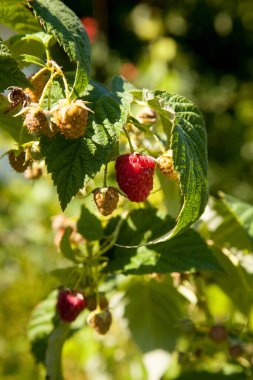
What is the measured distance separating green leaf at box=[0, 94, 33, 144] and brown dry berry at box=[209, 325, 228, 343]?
0.44 meters

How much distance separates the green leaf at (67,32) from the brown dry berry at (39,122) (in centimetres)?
4

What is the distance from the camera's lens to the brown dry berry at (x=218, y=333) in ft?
3.30

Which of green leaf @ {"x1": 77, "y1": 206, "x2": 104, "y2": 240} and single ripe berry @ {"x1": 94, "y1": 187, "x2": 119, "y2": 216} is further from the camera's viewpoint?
green leaf @ {"x1": 77, "y1": 206, "x2": 104, "y2": 240}

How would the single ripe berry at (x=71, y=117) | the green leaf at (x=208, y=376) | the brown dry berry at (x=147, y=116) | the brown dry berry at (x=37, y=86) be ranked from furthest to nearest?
the green leaf at (x=208, y=376)
the brown dry berry at (x=147, y=116)
the brown dry berry at (x=37, y=86)
the single ripe berry at (x=71, y=117)

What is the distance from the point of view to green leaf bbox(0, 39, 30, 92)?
0.62 meters

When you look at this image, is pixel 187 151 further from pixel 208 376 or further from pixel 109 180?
pixel 208 376

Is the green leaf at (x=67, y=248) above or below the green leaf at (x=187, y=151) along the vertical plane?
below

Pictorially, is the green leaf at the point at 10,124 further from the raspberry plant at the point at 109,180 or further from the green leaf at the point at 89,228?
the green leaf at the point at 89,228

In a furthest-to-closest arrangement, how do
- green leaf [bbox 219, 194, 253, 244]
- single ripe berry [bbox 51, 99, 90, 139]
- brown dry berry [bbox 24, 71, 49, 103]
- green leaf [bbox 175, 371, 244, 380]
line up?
1. green leaf [bbox 175, 371, 244, 380]
2. green leaf [bbox 219, 194, 253, 244]
3. brown dry berry [bbox 24, 71, 49, 103]
4. single ripe berry [bbox 51, 99, 90, 139]

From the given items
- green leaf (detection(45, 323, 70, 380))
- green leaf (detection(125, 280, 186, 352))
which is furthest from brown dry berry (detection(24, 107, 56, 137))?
green leaf (detection(125, 280, 186, 352))

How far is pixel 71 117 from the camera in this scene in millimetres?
575

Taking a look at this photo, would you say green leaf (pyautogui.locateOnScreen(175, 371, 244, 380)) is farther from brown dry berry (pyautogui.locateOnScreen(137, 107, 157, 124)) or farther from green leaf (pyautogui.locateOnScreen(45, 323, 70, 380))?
brown dry berry (pyautogui.locateOnScreen(137, 107, 157, 124))

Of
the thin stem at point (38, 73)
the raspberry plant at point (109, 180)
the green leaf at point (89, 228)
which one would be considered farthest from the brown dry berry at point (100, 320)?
the thin stem at point (38, 73)

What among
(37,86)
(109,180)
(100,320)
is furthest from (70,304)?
(37,86)
